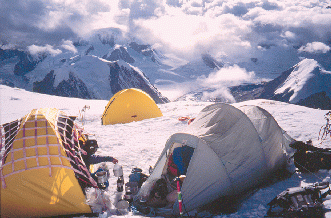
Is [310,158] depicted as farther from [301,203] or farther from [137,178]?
[137,178]

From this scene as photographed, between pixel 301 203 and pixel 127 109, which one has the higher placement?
pixel 127 109

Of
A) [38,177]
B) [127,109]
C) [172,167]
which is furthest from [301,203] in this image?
[127,109]

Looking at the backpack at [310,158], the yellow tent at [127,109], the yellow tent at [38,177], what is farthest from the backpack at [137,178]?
the yellow tent at [127,109]

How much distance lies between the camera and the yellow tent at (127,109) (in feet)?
51.9

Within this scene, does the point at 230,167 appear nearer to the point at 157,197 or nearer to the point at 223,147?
the point at 223,147

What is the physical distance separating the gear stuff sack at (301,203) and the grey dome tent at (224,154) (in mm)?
1356

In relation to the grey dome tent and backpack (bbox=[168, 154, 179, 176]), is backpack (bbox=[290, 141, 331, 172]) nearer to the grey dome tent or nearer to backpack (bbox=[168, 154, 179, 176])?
the grey dome tent

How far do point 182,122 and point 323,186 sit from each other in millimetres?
9630

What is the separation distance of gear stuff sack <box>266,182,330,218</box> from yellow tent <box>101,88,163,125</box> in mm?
12288

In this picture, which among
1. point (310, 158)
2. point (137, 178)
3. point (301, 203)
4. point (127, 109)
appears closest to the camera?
point (301, 203)

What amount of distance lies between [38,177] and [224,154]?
4962mm

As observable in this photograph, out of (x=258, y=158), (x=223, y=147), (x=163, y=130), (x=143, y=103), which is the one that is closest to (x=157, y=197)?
(x=223, y=147)

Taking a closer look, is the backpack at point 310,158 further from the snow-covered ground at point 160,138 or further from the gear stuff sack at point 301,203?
the gear stuff sack at point 301,203

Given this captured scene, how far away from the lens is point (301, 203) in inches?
179
